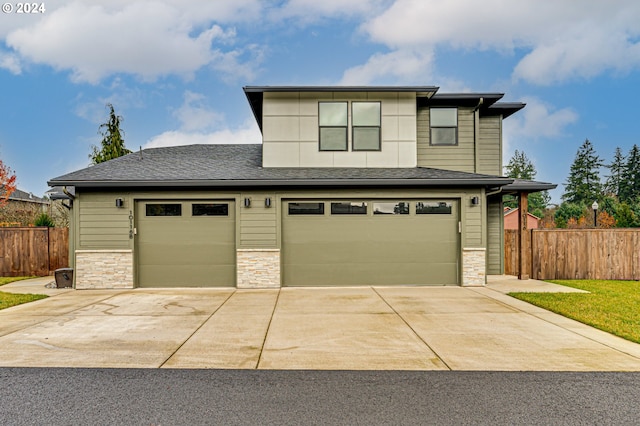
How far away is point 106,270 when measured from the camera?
995cm

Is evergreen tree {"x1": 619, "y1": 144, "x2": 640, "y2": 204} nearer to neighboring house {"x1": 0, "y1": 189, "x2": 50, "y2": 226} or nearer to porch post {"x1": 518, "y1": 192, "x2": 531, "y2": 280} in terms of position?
porch post {"x1": 518, "y1": 192, "x2": 531, "y2": 280}

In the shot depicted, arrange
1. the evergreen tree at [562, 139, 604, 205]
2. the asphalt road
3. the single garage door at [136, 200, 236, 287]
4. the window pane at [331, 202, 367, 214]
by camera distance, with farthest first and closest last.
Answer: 1. the evergreen tree at [562, 139, 604, 205]
2. the window pane at [331, 202, 367, 214]
3. the single garage door at [136, 200, 236, 287]
4. the asphalt road

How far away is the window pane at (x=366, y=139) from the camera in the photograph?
1119 centimetres

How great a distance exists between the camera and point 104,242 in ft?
32.7

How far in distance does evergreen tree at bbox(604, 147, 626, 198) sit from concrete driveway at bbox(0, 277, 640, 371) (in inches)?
2538

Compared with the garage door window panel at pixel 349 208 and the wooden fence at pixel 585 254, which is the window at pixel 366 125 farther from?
the wooden fence at pixel 585 254

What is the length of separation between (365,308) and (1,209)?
85.6ft

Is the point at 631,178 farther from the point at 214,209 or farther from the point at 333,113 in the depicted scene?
the point at 214,209

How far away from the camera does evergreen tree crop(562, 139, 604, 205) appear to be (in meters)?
53.9

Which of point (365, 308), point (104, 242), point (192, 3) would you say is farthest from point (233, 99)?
point (365, 308)

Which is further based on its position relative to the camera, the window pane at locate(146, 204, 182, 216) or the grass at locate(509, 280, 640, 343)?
the window pane at locate(146, 204, 182, 216)

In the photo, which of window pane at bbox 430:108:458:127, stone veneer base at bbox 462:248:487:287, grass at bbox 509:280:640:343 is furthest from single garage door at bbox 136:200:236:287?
grass at bbox 509:280:640:343

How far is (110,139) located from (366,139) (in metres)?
17.7

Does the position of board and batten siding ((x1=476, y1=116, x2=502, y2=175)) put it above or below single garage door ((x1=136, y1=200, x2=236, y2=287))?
above
